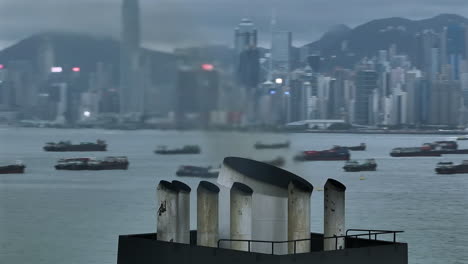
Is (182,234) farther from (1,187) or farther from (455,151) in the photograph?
(455,151)

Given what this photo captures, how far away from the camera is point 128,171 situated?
122m

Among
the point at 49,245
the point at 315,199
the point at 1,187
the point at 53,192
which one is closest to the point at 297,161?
the point at 49,245

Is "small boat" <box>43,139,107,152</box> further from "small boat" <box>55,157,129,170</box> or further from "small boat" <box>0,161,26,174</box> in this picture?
"small boat" <box>55,157,129,170</box>

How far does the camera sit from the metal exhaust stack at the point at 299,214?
18.4 m

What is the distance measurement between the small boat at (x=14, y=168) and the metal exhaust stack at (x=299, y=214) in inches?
4193

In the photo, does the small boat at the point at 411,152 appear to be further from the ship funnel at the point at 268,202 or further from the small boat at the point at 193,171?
the ship funnel at the point at 268,202

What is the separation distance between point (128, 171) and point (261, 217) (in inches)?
Answer: 4080

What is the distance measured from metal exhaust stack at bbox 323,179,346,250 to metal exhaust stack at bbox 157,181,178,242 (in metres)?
3.23

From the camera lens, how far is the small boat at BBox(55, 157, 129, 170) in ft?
415

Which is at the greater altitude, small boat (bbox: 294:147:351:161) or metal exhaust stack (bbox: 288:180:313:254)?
metal exhaust stack (bbox: 288:180:313:254)

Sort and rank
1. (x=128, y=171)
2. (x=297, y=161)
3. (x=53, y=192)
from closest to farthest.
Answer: (x=297, y=161) < (x=53, y=192) < (x=128, y=171)

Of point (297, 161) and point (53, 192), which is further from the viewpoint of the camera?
point (53, 192)

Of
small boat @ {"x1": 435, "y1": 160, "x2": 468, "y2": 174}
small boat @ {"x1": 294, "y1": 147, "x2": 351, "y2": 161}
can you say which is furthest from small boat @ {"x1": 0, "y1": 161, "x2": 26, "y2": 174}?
small boat @ {"x1": 435, "y1": 160, "x2": 468, "y2": 174}

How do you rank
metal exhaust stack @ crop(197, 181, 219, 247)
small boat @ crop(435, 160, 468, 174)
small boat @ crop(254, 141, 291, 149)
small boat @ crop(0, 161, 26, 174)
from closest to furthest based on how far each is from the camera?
metal exhaust stack @ crop(197, 181, 219, 247) < small boat @ crop(254, 141, 291, 149) < small boat @ crop(0, 161, 26, 174) < small boat @ crop(435, 160, 468, 174)
